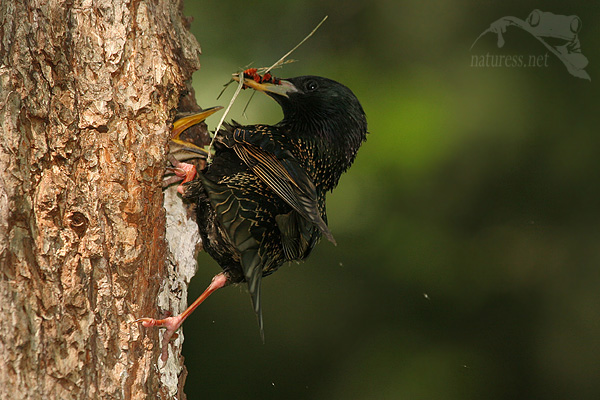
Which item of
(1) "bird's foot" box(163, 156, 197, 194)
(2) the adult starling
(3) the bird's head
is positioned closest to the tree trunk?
(2) the adult starling

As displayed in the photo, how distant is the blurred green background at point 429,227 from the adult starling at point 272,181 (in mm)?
689

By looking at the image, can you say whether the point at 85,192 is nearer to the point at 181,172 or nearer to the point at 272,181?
the point at 272,181

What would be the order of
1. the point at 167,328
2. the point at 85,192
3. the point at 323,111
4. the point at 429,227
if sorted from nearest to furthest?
the point at 85,192 → the point at 167,328 → the point at 323,111 → the point at 429,227

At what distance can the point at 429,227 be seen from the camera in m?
5.06

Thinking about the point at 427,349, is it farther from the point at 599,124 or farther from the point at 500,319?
the point at 599,124

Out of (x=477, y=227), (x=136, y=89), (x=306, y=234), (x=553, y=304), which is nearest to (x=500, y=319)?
(x=553, y=304)

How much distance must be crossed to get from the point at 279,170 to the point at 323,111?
2.23 ft

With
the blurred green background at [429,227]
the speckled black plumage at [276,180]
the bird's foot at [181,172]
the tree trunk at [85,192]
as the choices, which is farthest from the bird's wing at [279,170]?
the blurred green background at [429,227]

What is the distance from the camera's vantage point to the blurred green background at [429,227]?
4816mm

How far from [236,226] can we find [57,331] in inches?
42.6

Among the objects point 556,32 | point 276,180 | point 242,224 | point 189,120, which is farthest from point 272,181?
point 556,32

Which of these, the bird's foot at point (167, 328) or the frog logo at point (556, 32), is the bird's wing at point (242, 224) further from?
the frog logo at point (556, 32)

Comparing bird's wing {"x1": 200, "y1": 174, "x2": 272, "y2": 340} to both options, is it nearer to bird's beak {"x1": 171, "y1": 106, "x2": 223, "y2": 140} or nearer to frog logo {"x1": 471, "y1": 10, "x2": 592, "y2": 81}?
bird's beak {"x1": 171, "y1": 106, "x2": 223, "y2": 140}

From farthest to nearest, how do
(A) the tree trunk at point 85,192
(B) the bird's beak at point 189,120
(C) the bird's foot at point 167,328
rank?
(B) the bird's beak at point 189,120 → (C) the bird's foot at point 167,328 → (A) the tree trunk at point 85,192
